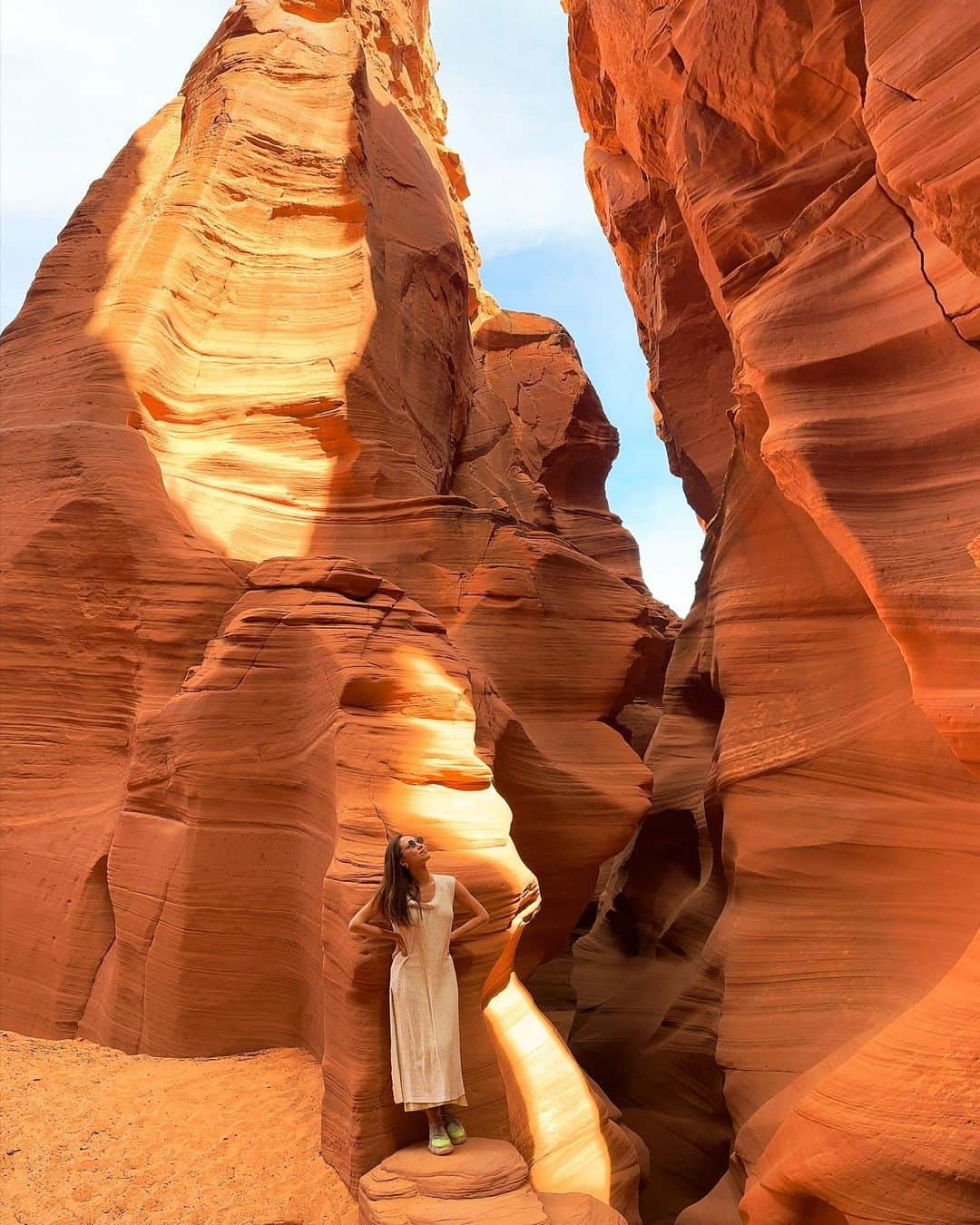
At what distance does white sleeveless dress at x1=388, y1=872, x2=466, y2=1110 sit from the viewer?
17.7 ft

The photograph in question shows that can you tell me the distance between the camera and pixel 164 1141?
5652 millimetres

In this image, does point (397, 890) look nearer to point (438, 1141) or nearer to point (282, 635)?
point (438, 1141)

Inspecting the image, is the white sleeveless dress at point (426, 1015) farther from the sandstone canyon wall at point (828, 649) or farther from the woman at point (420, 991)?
the sandstone canyon wall at point (828, 649)

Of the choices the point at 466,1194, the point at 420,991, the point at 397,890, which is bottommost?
the point at 466,1194

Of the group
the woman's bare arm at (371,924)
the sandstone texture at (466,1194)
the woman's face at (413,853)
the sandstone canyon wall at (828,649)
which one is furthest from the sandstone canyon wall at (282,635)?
the sandstone canyon wall at (828,649)

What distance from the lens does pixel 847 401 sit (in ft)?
24.5

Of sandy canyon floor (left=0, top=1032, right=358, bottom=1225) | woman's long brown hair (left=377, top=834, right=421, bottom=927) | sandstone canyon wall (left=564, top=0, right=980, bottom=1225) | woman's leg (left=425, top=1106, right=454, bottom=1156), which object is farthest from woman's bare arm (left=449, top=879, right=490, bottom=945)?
sandstone canyon wall (left=564, top=0, right=980, bottom=1225)

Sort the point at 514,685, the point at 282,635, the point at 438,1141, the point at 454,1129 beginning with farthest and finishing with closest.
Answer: the point at 514,685, the point at 282,635, the point at 454,1129, the point at 438,1141

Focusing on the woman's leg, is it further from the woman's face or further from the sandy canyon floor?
the woman's face

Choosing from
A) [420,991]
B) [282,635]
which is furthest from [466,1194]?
[282,635]

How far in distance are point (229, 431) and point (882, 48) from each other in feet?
26.0

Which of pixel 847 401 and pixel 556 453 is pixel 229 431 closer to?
pixel 847 401

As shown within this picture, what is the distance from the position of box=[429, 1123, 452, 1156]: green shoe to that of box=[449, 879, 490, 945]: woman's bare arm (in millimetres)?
1083

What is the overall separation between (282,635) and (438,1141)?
161 inches
